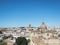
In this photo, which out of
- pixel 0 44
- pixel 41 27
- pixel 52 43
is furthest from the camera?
pixel 41 27

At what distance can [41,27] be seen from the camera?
4541 cm

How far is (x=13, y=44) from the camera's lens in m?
20.6

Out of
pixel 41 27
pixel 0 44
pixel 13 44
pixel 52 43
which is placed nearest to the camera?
pixel 0 44

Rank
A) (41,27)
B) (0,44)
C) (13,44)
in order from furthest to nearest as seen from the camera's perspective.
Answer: (41,27) < (13,44) < (0,44)

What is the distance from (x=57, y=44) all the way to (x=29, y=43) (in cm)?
423

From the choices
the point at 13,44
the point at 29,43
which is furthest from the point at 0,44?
the point at 29,43

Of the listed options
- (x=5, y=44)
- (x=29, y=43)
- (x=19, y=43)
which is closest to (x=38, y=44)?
(x=29, y=43)

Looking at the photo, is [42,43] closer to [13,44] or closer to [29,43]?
[29,43]

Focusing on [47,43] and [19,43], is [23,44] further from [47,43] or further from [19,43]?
[47,43]

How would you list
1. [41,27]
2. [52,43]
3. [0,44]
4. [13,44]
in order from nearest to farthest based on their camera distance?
[0,44]
[13,44]
[52,43]
[41,27]

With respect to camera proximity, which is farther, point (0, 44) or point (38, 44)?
point (38, 44)

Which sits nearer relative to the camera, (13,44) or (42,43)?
(13,44)

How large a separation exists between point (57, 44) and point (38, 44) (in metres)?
2.69

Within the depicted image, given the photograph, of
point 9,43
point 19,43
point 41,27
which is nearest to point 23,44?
point 19,43
